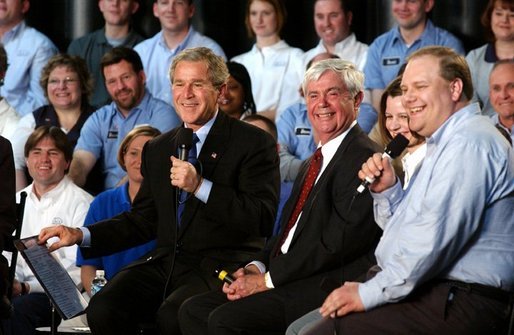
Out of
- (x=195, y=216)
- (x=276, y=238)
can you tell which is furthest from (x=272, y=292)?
(x=195, y=216)

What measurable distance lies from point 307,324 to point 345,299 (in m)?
0.30

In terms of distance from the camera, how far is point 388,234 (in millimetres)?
3850

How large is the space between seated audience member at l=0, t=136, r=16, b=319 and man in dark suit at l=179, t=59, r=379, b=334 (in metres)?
0.91

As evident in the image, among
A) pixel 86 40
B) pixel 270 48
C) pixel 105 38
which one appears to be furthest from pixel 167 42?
pixel 270 48

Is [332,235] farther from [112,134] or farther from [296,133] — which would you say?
[112,134]

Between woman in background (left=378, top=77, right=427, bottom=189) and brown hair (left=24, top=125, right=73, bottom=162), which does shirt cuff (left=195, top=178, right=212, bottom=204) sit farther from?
brown hair (left=24, top=125, right=73, bottom=162)

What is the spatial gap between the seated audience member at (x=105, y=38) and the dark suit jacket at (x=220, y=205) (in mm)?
3437

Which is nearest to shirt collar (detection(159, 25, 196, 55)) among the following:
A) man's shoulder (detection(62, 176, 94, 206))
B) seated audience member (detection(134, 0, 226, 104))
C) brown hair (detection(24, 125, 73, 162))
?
seated audience member (detection(134, 0, 226, 104))

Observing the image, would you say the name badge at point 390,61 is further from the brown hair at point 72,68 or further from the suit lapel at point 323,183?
the suit lapel at point 323,183

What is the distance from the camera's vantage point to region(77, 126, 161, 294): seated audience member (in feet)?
19.0

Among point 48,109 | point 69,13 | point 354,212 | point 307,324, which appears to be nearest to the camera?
point 307,324

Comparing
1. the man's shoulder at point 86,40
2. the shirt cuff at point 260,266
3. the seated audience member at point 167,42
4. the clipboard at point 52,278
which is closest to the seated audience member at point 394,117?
the shirt cuff at point 260,266

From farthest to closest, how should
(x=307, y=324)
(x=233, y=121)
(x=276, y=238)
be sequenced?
1. (x=233, y=121)
2. (x=276, y=238)
3. (x=307, y=324)

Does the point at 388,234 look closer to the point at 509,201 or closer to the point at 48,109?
the point at 509,201
